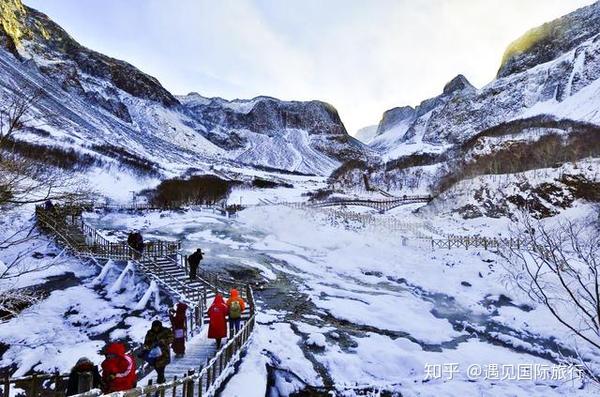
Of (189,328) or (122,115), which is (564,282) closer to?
(189,328)

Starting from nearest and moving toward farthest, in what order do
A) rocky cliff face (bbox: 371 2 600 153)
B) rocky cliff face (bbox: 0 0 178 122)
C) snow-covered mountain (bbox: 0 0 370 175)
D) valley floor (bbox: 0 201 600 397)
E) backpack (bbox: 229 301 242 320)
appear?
1. valley floor (bbox: 0 201 600 397)
2. backpack (bbox: 229 301 242 320)
3. snow-covered mountain (bbox: 0 0 370 175)
4. rocky cliff face (bbox: 371 2 600 153)
5. rocky cliff face (bbox: 0 0 178 122)

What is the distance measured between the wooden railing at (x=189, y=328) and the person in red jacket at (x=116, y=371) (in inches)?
14.6

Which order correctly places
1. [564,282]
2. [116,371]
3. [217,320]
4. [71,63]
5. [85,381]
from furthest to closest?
[71,63] → [564,282] → [217,320] → [116,371] → [85,381]

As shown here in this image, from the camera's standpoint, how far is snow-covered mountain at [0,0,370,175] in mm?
104188

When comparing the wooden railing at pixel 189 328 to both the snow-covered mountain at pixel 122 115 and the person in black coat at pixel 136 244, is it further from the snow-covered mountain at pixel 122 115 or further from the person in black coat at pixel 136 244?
the snow-covered mountain at pixel 122 115

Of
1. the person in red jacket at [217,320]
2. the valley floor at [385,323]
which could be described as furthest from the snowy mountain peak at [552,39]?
the person in red jacket at [217,320]

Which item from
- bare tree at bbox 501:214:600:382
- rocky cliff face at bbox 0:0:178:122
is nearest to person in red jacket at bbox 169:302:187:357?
bare tree at bbox 501:214:600:382

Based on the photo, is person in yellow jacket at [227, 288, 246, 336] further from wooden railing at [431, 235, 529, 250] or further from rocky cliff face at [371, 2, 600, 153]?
rocky cliff face at [371, 2, 600, 153]

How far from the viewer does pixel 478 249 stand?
24281 millimetres

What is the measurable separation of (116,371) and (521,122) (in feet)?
335

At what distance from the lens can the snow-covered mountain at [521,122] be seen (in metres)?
52.7

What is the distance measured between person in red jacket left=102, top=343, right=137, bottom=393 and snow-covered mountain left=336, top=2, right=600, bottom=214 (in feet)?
119

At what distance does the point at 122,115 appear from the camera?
13875cm

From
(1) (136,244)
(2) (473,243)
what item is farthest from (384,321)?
(2) (473,243)
